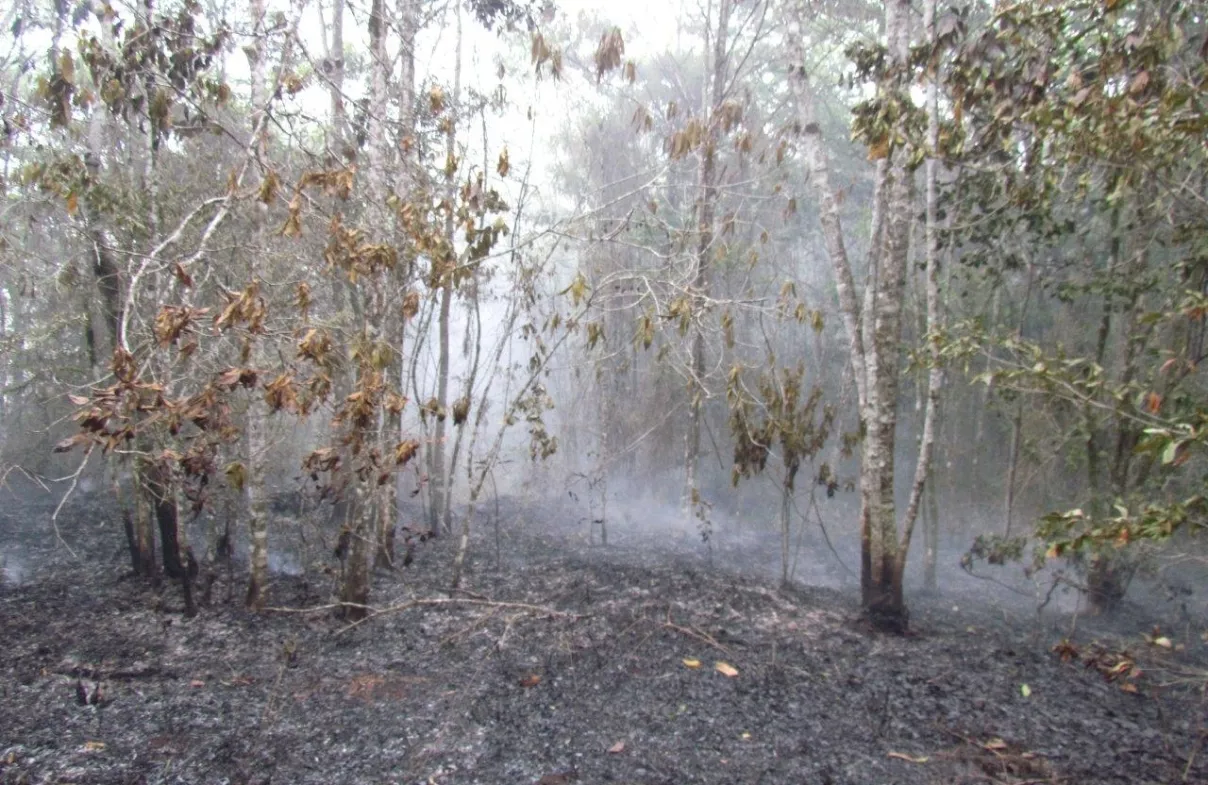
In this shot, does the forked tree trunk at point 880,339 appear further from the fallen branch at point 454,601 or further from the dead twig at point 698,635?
the fallen branch at point 454,601

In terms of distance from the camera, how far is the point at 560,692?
16.5 ft

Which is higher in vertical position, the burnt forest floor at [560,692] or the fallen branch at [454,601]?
the fallen branch at [454,601]

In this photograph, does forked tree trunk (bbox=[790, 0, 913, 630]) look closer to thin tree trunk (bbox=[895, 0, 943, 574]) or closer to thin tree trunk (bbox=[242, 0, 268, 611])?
thin tree trunk (bbox=[895, 0, 943, 574])

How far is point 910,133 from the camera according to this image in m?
4.57

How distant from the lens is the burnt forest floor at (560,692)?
4.08m

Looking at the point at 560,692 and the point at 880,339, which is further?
the point at 880,339

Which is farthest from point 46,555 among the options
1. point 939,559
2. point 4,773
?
point 939,559

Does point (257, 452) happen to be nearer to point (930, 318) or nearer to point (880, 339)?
point (880, 339)

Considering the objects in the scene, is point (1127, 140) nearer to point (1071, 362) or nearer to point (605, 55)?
point (1071, 362)

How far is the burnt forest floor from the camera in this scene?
13.4 ft

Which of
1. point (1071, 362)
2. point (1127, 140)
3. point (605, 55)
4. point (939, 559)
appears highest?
point (605, 55)

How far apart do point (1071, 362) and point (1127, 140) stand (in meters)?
1.13

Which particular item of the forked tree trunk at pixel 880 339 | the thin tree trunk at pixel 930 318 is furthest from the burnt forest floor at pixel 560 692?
the thin tree trunk at pixel 930 318

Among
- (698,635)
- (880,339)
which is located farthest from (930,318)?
(698,635)
